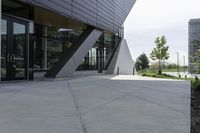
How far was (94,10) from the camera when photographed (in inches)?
859

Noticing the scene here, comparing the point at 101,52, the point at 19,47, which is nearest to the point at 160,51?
the point at 101,52

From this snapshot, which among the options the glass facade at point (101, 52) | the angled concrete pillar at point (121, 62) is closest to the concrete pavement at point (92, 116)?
the glass facade at point (101, 52)

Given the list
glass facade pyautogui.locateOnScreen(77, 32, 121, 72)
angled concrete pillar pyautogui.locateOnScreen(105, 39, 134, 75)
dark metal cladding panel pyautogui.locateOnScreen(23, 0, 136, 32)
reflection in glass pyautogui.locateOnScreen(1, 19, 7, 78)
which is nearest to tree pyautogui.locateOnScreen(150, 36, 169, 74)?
angled concrete pillar pyautogui.locateOnScreen(105, 39, 134, 75)

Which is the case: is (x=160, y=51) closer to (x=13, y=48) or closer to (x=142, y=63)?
(x=142, y=63)

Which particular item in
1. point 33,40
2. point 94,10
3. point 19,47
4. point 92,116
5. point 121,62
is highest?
point 94,10

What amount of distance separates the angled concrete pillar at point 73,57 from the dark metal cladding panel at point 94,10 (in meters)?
1.09

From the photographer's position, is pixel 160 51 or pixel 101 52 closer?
pixel 101 52

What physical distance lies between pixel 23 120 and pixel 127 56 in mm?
28662

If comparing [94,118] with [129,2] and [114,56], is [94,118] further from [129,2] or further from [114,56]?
[129,2]

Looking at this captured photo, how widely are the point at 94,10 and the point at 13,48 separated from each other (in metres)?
10.2

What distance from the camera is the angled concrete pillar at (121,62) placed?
2889cm

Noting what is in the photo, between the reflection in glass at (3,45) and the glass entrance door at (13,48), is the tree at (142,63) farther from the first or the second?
the reflection in glass at (3,45)

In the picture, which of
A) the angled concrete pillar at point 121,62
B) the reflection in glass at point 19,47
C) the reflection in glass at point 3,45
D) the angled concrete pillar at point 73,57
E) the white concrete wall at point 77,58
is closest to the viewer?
the reflection in glass at point 3,45

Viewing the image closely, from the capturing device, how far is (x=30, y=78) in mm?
14734
